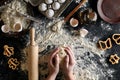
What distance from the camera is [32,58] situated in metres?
1.50

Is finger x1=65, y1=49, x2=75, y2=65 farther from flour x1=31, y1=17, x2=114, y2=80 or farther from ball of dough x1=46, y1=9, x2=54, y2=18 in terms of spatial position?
Answer: ball of dough x1=46, y1=9, x2=54, y2=18

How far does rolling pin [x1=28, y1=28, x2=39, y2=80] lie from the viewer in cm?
149

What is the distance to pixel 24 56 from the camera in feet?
5.20

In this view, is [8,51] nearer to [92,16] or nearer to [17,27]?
[17,27]

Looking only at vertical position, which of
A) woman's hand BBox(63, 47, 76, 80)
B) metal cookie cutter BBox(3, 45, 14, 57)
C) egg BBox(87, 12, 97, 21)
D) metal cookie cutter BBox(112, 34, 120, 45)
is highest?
egg BBox(87, 12, 97, 21)

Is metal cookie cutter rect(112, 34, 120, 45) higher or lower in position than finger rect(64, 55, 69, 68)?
higher

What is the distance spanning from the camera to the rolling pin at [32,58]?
4.90ft

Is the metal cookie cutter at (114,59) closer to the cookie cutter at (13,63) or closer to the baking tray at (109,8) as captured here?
the baking tray at (109,8)

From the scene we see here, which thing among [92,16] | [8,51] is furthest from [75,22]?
[8,51]

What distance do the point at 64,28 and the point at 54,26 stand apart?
0.17 feet

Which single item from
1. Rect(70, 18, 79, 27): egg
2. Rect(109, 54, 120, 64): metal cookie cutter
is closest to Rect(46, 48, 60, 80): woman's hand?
Rect(70, 18, 79, 27): egg

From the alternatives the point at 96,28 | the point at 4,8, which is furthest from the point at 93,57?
the point at 4,8

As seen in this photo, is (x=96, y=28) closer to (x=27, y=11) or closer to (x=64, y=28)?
(x=64, y=28)

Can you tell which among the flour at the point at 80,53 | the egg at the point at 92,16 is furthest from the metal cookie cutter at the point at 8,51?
the egg at the point at 92,16
